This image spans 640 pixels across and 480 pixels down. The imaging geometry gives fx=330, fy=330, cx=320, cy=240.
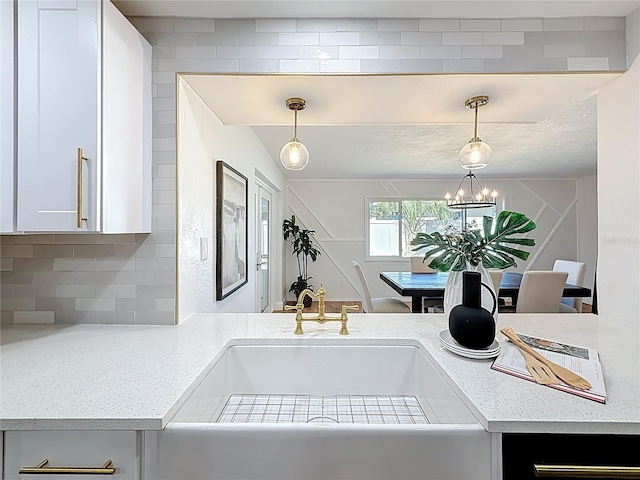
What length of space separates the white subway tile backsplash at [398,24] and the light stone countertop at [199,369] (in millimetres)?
1231

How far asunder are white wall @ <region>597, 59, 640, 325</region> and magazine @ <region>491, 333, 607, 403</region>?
0.52 meters

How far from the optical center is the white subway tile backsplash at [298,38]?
136 centimetres

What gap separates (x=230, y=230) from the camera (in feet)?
7.63

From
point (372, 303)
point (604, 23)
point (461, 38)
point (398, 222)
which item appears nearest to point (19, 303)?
point (461, 38)

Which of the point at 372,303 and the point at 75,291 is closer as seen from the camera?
the point at 75,291

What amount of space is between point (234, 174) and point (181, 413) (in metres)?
1.86

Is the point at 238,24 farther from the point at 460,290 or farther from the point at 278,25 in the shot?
the point at 460,290

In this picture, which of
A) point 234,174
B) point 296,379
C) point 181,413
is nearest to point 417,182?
point 234,174

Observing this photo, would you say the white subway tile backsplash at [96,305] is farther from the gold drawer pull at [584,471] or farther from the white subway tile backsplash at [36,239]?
the gold drawer pull at [584,471]

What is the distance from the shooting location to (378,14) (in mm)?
1330

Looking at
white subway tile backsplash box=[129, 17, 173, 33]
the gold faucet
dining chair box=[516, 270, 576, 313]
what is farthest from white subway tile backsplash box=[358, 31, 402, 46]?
dining chair box=[516, 270, 576, 313]

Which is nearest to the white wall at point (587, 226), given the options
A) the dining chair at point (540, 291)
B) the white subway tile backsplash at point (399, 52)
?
the dining chair at point (540, 291)

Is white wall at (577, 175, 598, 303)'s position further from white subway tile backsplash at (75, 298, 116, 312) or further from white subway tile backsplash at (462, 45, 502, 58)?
white subway tile backsplash at (75, 298, 116, 312)

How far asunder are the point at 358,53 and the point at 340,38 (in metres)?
0.10
